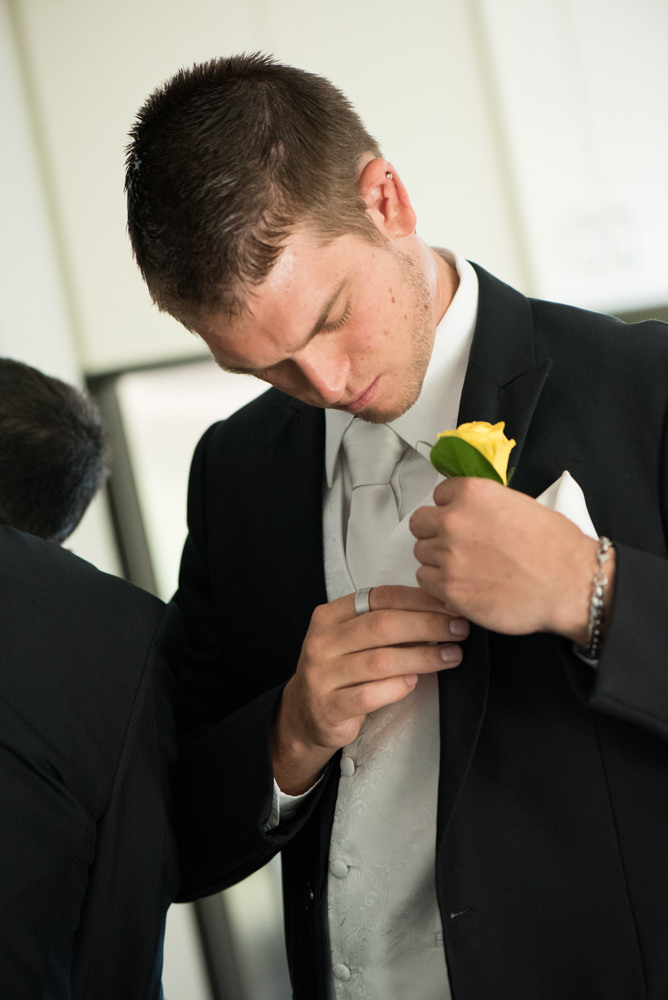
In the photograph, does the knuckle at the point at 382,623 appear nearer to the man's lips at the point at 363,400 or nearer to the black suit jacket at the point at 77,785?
the man's lips at the point at 363,400

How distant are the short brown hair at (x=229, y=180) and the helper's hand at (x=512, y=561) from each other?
0.36m

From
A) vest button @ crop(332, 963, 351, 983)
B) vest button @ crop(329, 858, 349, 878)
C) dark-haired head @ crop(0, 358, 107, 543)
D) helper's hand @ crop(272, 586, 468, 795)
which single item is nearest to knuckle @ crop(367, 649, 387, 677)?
helper's hand @ crop(272, 586, 468, 795)

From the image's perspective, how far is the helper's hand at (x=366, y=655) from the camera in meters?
1.11

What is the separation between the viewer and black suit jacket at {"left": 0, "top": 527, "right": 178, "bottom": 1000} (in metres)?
1.20

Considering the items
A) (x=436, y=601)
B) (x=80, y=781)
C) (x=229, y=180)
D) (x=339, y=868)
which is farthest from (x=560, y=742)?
(x=229, y=180)

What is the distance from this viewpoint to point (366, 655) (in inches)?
44.6

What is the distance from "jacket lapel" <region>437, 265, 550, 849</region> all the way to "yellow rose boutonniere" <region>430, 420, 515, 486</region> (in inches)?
6.5

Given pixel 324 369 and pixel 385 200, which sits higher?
pixel 385 200

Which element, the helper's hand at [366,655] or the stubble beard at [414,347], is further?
the stubble beard at [414,347]

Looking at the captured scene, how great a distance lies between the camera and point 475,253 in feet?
10.6

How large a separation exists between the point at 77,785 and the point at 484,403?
2.25 feet

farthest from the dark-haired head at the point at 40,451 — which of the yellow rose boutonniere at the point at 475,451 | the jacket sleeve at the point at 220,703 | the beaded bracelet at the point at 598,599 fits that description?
the beaded bracelet at the point at 598,599

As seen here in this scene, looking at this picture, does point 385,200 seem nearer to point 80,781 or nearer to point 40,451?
point 40,451

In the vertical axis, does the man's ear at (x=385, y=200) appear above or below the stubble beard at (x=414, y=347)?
above
